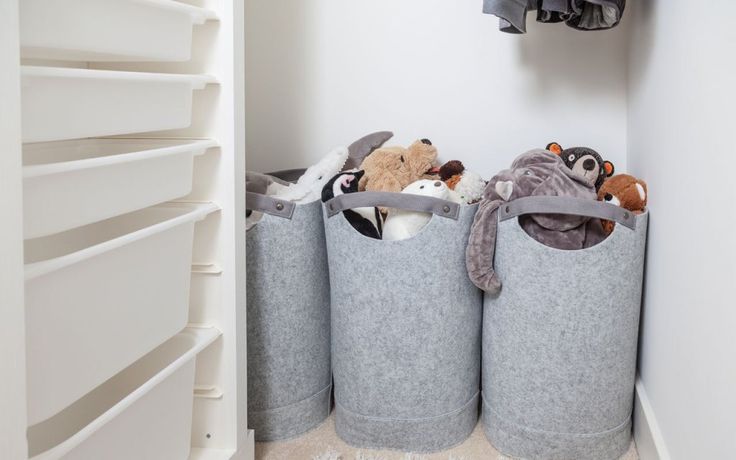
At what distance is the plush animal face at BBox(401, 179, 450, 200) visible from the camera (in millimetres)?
1435

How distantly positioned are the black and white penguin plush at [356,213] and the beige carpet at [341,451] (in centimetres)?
42

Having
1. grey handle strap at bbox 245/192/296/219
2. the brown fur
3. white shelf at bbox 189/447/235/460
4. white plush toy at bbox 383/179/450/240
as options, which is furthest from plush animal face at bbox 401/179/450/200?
white shelf at bbox 189/447/235/460

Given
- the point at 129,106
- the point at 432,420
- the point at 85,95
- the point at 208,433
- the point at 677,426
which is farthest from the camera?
the point at 432,420

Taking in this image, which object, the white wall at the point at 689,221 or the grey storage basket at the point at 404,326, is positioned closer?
the white wall at the point at 689,221

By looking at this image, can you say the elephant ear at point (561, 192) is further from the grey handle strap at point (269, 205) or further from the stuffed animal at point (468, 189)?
the grey handle strap at point (269, 205)

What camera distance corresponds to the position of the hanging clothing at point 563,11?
135cm

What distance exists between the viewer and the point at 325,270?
1.55 metres

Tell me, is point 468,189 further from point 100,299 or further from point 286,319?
point 100,299

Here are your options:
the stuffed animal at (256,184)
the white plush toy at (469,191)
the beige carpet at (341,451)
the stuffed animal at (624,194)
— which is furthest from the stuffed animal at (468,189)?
the beige carpet at (341,451)

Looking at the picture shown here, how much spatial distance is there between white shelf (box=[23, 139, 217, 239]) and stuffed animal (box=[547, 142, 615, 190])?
713 mm

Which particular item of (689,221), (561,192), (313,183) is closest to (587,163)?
(561,192)

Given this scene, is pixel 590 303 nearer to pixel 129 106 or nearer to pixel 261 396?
pixel 261 396

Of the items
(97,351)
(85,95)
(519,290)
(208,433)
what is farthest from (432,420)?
(85,95)

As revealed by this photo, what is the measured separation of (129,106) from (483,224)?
2.23ft
